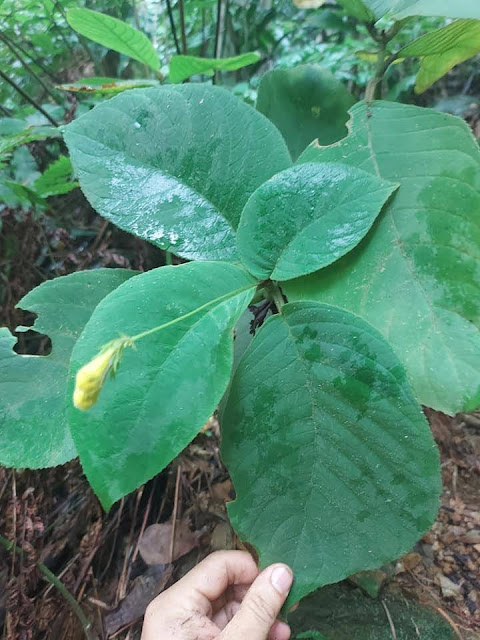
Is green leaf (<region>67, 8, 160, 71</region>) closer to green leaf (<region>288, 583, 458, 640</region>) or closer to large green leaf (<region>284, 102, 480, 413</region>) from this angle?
large green leaf (<region>284, 102, 480, 413</region>)

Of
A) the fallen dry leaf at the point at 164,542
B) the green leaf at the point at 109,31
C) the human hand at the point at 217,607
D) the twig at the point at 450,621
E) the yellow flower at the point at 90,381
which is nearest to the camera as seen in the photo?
the yellow flower at the point at 90,381

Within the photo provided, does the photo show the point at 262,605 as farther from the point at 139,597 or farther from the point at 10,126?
the point at 10,126

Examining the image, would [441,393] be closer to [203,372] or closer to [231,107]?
[203,372]

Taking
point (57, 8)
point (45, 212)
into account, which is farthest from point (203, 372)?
point (57, 8)

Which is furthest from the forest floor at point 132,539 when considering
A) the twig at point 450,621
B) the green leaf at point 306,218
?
the green leaf at point 306,218

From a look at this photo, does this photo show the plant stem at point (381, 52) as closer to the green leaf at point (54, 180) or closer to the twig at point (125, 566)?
the green leaf at point (54, 180)

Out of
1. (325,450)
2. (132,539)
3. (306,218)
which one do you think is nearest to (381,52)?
(306,218)

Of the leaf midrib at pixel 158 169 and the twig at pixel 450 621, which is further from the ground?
the leaf midrib at pixel 158 169

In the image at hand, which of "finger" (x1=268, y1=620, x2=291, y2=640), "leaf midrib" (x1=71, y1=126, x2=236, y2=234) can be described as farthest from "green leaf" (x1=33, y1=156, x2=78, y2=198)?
"finger" (x1=268, y1=620, x2=291, y2=640)

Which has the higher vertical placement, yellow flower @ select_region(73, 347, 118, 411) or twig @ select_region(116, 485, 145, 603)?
yellow flower @ select_region(73, 347, 118, 411)
